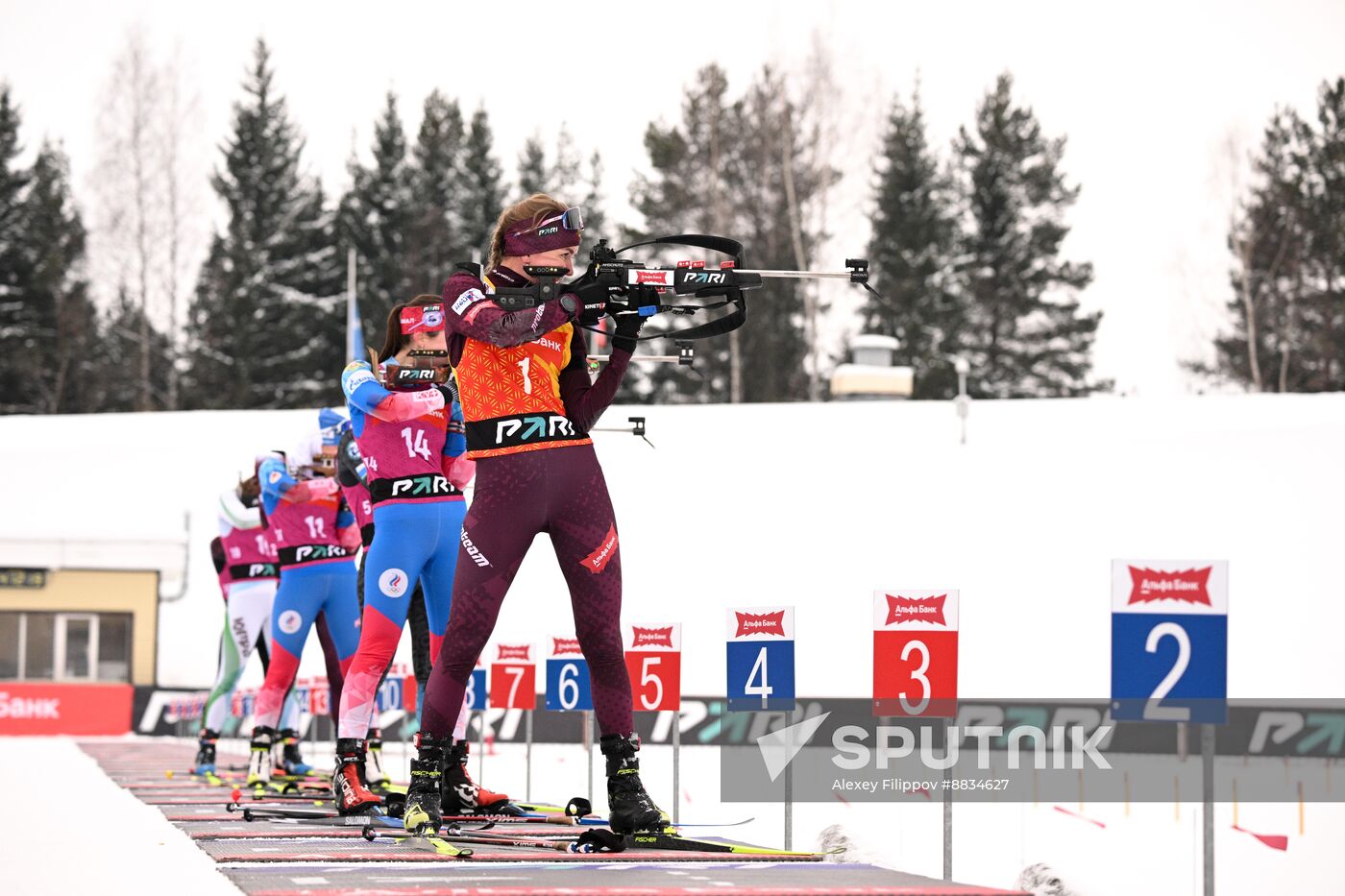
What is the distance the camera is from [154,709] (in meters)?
23.4

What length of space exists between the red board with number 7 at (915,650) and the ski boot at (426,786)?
1.83m

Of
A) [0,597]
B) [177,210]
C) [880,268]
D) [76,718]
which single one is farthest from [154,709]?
[880,268]

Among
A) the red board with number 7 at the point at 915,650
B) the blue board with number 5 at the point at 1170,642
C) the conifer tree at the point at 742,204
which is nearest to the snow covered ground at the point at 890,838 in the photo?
the red board with number 7 at the point at 915,650

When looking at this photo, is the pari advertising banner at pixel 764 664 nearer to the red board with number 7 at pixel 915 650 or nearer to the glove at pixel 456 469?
the red board with number 7 at pixel 915 650

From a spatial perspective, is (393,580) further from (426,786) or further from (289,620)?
(289,620)

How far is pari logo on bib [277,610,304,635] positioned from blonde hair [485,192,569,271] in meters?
3.23

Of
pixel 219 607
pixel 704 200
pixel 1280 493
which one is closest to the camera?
pixel 1280 493

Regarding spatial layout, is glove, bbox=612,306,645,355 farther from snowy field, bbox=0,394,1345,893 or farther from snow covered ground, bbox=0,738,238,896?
snowy field, bbox=0,394,1345,893

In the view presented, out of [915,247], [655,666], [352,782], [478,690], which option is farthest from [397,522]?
[915,247]

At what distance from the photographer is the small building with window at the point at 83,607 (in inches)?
980

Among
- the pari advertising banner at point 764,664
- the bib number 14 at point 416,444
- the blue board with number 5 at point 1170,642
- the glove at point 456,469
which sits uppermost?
the bib number 14 at point 416,444

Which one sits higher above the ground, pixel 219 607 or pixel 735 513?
pixel 735 513

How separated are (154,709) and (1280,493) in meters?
15.9

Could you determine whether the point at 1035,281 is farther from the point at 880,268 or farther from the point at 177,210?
the point at 177,210
